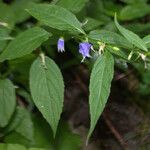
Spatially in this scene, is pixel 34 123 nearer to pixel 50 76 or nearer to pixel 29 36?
pixel 50 76

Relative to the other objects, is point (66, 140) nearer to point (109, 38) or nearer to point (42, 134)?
point (42, 134)

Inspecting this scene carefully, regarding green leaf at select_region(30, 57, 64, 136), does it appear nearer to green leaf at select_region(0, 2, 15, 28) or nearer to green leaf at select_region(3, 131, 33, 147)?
green leaf at select_region(3, 131, 33, 147)

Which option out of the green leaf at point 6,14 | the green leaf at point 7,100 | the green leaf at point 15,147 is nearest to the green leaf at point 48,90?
the green leaf at point 7,100

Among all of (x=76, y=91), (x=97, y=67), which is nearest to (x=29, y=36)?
(x=97, y=67)

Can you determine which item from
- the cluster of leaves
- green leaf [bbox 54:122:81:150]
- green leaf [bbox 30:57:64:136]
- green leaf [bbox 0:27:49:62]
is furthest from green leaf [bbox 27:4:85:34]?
green leaf [bbox 54:122:81:150]

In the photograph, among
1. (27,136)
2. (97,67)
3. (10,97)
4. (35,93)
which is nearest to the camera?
(97,67)
